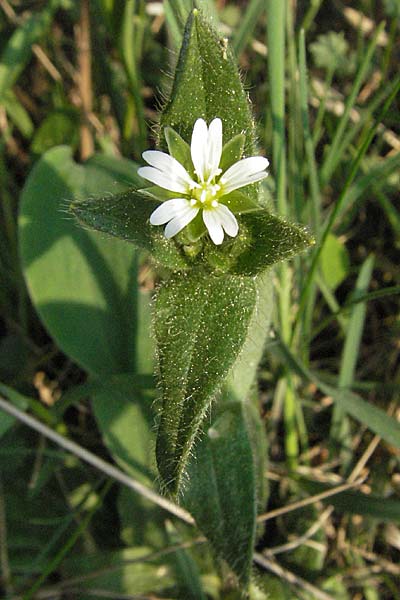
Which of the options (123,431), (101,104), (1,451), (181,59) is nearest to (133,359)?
(123,431)

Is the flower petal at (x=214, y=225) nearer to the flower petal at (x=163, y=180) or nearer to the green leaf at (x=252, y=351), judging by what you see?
the flower petal at (x=163, y=180)

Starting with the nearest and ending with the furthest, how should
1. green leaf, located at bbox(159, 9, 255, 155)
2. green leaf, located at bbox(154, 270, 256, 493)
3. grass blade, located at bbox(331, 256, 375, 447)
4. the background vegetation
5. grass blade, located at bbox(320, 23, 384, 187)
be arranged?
green leaf, located at bbox(154, 270, 256, 493)
green leaf, located at bbox(159, 9, 255, 155)
grass blade, located at bbox(320, 23, 384, 187)
the background vegetation
grass blade, located at bbox(331, 256, 375, 447)

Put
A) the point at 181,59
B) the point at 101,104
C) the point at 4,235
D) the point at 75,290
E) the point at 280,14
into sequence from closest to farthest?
the point at 181,59 → the point at 280,14 → the point at 75,290 → the point at 4,235 → the point at 101,104

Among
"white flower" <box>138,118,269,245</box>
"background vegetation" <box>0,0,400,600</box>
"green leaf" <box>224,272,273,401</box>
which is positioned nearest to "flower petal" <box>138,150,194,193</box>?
"white flower" <box>138,118,269,245</box>

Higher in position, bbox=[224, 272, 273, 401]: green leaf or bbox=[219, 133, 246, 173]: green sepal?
bbox=[219, 133, 246, 173]: green sepal

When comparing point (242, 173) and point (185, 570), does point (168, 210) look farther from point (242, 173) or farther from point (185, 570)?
point (185, 570)

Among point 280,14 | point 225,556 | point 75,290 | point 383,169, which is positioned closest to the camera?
point 225,556

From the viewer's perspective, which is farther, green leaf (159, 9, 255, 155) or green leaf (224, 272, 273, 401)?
green leaf (224, 272, 273, 401)

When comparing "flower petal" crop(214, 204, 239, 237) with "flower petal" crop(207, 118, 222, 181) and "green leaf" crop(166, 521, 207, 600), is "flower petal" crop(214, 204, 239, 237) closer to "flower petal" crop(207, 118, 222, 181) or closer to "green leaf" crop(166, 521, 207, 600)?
"flower petal" crop(207, 118, 222, 181)

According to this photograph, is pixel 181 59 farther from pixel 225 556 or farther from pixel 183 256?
pixel 225 556
